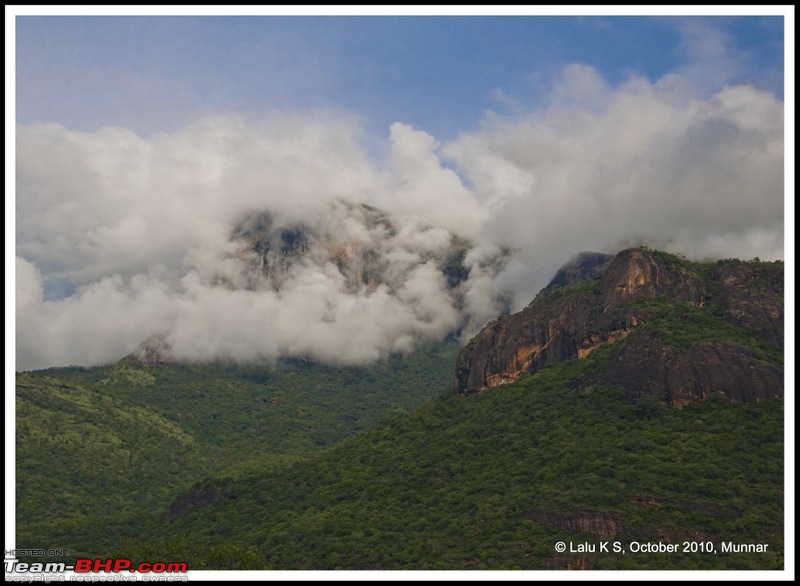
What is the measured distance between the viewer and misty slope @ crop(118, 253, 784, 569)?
7956 cm

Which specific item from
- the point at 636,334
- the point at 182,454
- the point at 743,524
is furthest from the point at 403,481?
the point at 182,454

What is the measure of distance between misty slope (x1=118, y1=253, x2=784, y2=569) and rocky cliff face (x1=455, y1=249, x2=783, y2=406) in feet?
1.70

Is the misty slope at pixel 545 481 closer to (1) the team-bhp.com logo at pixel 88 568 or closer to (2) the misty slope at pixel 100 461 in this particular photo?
(2) the misty slope at pixel 100 461

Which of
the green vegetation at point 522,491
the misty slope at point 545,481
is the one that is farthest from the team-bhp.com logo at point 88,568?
the misty slope at point 545,481

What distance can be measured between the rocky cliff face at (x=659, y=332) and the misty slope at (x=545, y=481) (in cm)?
52

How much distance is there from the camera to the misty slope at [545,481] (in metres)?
79.6

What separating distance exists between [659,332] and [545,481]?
29.1m

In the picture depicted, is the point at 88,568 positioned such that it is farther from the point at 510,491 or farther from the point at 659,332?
the point at 659,332

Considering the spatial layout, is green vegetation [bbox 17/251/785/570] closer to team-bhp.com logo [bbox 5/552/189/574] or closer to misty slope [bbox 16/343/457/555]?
misty slope [bbox 16/343/457/555]

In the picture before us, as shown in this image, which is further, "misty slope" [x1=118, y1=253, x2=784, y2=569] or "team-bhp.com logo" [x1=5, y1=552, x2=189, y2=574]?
"misty slope" [x1=118, y1=253, x2=784, y2=569]

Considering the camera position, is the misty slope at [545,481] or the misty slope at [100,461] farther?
the misty slope at [100,461]

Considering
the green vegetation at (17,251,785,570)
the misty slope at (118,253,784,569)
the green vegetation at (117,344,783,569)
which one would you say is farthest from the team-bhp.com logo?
the misty slope at (118,253,784,569)

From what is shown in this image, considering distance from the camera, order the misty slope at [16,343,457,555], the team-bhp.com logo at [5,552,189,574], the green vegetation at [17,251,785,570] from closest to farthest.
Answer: the team-bhp.com logo at [5,552,189,574], the green vegetation at [17,251,785,570], the misty slope at [16,343,457,555]

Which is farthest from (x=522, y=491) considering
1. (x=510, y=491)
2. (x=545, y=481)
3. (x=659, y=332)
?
(x=659, y=332)
